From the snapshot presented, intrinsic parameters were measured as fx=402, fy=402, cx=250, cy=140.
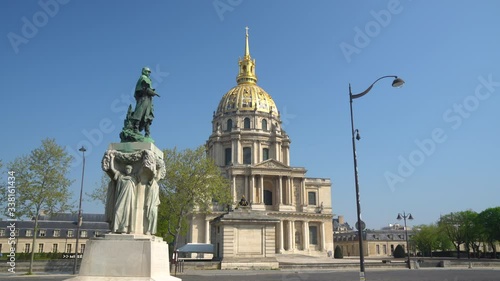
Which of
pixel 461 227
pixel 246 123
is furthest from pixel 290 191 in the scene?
pixel 461 227

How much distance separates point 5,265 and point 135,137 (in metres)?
29.7

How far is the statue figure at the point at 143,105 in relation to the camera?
32.9 feet

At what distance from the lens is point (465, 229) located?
234ft

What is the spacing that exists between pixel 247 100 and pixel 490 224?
4913 cm

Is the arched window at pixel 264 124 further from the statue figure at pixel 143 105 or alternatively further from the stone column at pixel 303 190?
the statue figure at pixel 143 105

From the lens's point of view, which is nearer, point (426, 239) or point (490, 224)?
point (490, 224)

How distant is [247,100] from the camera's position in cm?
8400

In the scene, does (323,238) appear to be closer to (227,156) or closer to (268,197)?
(268,197)

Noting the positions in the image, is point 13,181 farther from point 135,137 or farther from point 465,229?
point 465,229

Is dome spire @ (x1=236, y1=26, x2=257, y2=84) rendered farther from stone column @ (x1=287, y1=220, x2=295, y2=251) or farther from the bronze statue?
the bronze statue

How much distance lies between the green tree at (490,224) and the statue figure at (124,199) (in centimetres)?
7117

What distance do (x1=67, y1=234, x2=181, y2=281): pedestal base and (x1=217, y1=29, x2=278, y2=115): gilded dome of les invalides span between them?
74.4 metres

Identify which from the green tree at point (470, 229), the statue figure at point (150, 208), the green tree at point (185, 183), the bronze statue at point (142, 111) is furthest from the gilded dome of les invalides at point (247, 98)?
the statue figure at point (150, 208)

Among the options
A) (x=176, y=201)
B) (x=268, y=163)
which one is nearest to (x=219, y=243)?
(x=176, y=201)
